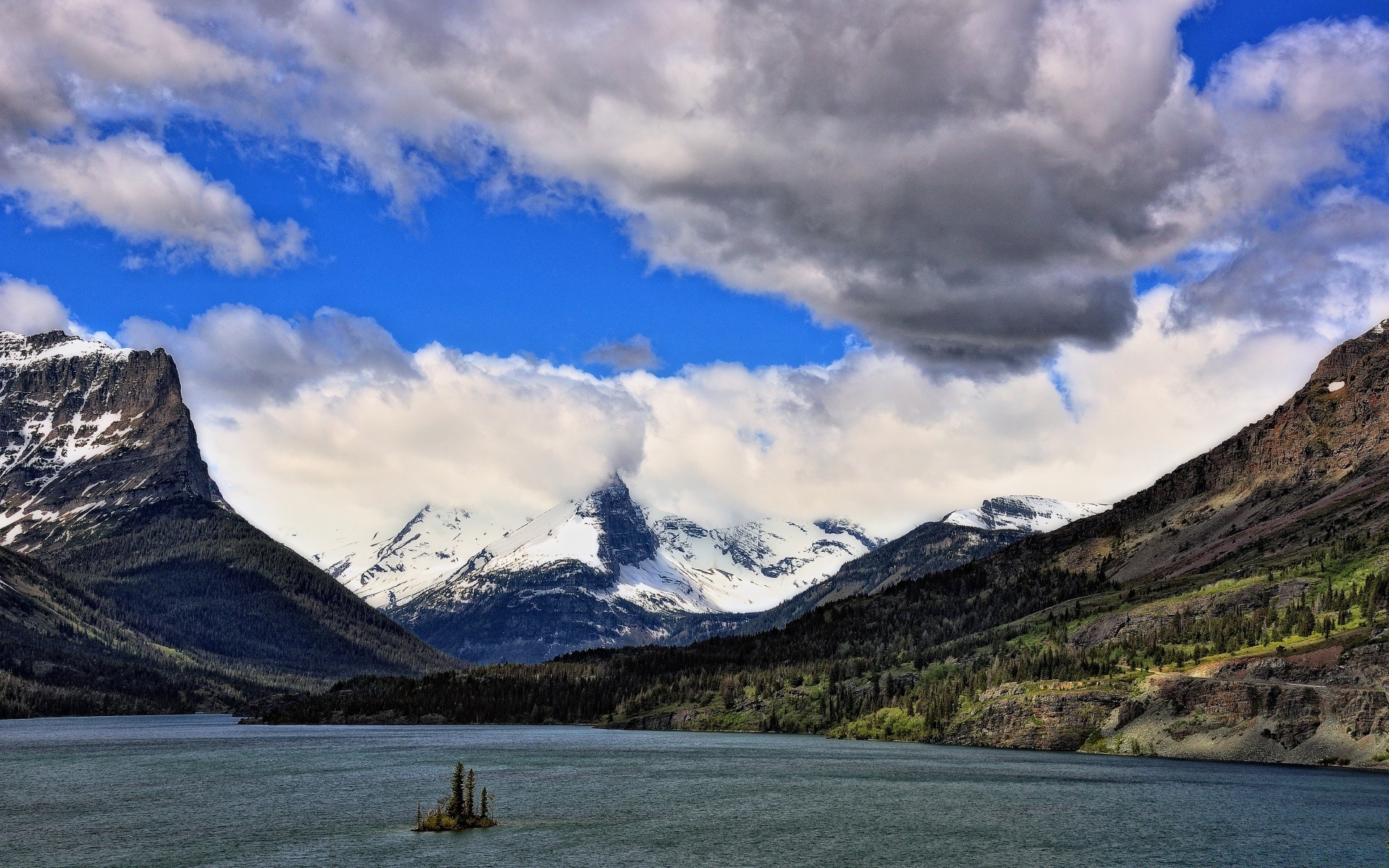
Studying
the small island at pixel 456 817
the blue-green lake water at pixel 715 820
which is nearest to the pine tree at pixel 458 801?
the small island at pixel 456 817

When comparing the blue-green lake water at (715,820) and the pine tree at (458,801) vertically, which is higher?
the pine tree at (458,801)

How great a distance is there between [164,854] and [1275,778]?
524 ft

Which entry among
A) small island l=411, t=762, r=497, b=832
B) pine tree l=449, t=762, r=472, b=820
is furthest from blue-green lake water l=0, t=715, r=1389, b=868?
pine tree l=449, t=762, r=472, b=820

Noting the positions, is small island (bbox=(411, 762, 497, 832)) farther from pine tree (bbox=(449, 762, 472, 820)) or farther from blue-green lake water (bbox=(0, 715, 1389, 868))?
blue-green lake water (bbox=(0, 715, 1389, 868))

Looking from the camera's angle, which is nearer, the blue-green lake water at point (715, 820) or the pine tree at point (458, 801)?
the blue-green lake water at point (715, 820)

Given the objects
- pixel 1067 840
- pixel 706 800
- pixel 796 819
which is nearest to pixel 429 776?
pixel 706 800

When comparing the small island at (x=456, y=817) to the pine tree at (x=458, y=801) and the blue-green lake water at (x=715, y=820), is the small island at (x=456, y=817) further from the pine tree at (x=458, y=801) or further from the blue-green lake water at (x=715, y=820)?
the blue-green lake water at (x=715, y=820)

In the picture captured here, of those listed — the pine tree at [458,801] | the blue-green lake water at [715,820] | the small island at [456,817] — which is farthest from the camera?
the pine tree at [458,801]

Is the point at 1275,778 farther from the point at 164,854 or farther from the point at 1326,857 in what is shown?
the point at 164,854

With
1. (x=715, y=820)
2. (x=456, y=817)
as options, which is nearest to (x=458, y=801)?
(x=456, y=817)

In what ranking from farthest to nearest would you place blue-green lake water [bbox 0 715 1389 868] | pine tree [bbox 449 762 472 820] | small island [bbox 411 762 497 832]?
pine tree [bbox 449 762 472 820], small island [bbox 411 762 497 832], blue-green lake water [bbox 0 715 1389 868]

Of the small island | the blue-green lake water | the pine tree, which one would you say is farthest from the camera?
the pine tree

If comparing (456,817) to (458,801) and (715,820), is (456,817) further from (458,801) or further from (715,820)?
(715,820)

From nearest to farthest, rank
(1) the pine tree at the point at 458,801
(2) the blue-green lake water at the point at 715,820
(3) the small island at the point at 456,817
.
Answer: (2) the blue-green lake water at the point at 715,820 < (3) the small island at the point at 456,817 < (1) the pine tree at the point at 458,801
